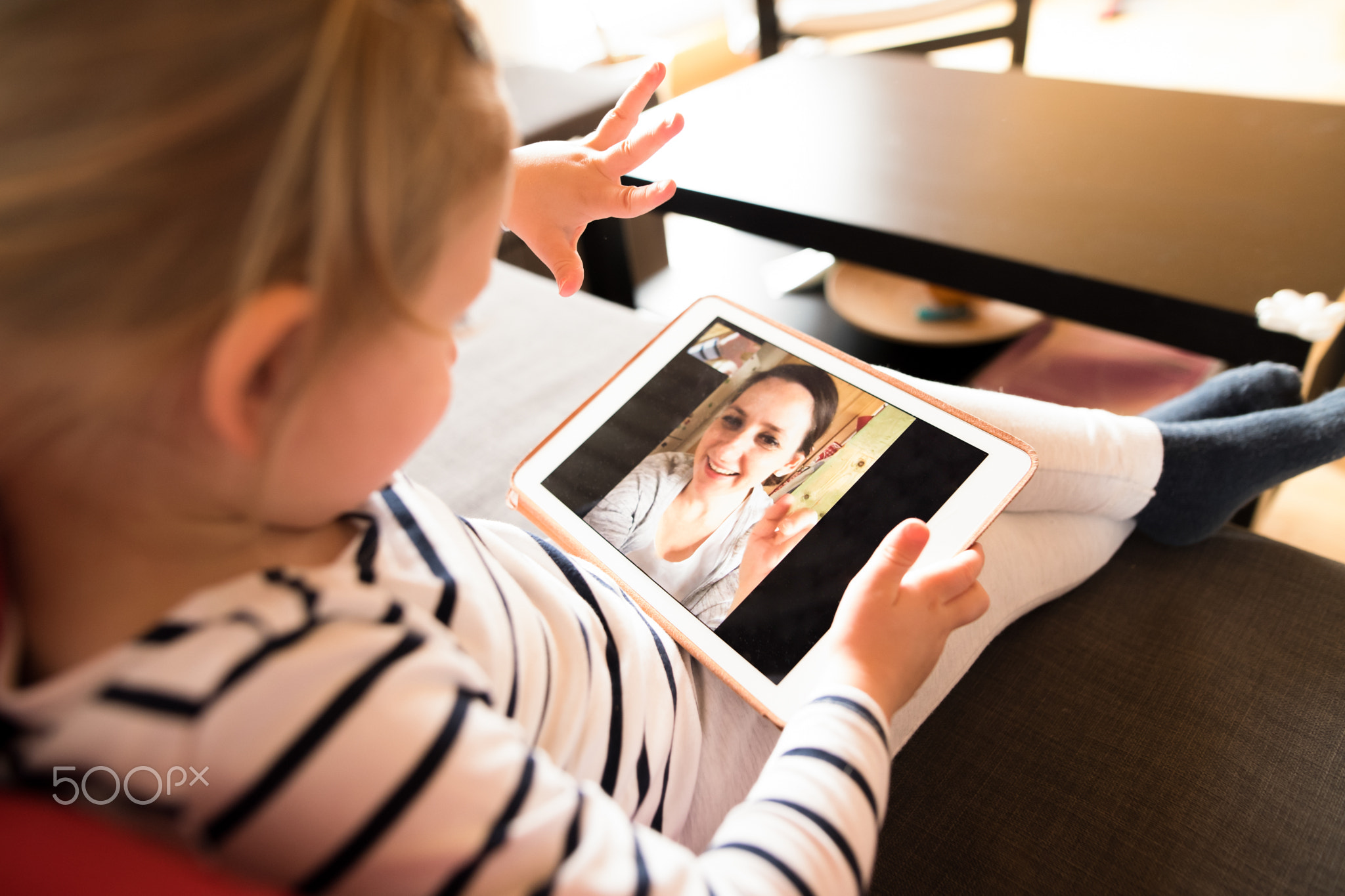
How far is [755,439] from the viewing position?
0.59 m

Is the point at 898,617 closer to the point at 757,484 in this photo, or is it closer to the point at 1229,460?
the point at 757,484

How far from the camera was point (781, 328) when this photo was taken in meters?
0.66

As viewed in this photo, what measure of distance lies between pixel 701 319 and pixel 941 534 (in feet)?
0.91

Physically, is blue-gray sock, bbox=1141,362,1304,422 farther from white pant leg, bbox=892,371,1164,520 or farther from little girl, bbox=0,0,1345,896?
little girl, bbox=0,0,1345,896

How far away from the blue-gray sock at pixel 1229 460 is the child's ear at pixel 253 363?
662mm

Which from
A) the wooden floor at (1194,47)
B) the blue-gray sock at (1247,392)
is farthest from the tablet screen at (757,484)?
the wooden floor at (1194,47)

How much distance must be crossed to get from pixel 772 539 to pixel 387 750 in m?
0.30

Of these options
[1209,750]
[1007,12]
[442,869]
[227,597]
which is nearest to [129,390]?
[227,597]

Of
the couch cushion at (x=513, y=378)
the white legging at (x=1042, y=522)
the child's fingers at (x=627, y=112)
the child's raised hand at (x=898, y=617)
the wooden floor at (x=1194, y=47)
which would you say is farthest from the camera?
the wooden floor at (x=1194, y=47)

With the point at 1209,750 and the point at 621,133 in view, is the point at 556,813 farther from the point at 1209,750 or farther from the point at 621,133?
the point at 621,133

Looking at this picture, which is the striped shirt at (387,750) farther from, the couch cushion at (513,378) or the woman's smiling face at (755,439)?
the couch cushion at (513,378)

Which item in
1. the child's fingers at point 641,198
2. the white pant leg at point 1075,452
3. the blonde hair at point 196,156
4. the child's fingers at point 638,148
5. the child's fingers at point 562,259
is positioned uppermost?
the blonde hair at point 196,156

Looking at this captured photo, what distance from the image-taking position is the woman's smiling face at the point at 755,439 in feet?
1.89

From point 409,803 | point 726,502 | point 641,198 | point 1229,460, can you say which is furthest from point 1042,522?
point 409,803
